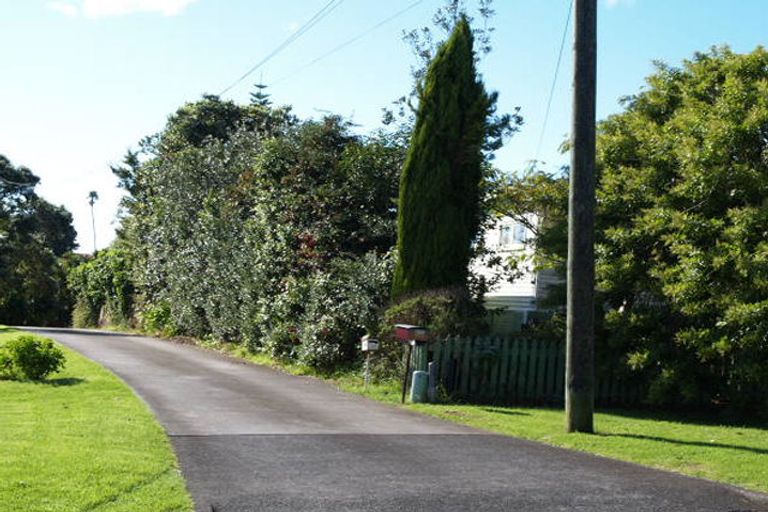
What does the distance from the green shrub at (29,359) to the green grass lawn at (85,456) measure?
204 cm

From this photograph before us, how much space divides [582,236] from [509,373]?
4531mm

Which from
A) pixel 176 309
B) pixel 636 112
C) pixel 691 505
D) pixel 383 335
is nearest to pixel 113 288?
pixel 176 309

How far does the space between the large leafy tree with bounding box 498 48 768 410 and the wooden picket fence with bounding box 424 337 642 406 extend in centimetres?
72

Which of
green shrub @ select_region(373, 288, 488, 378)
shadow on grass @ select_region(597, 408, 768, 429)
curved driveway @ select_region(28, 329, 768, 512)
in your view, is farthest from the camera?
green shrub @ select_region(373, 288, 488, 378)

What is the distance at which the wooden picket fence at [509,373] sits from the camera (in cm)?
1576

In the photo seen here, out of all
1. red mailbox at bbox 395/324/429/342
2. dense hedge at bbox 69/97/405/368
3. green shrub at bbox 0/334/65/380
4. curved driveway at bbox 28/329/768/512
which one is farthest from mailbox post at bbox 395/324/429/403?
green shrub at bbox 0/334/65/380

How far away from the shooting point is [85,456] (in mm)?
8336

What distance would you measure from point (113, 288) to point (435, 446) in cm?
3572

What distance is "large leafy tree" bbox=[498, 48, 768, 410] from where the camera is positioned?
13.4 metres

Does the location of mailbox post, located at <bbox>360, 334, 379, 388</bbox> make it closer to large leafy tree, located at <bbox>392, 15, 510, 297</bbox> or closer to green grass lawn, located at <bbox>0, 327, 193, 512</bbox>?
large leafy tree, located at <bbox>392, 15, 510, 297</bbox>

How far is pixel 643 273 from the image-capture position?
15.4 meters

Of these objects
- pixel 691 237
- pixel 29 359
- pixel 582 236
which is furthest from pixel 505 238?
pixel 582 236

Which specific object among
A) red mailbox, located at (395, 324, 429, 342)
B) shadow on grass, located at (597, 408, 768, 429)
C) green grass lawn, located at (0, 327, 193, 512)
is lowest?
green grass lawn, located at (0, 327, 193, 512)

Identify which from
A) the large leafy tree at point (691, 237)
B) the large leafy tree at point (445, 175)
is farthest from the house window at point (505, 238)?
the large leafy tree at point (691, 237)
